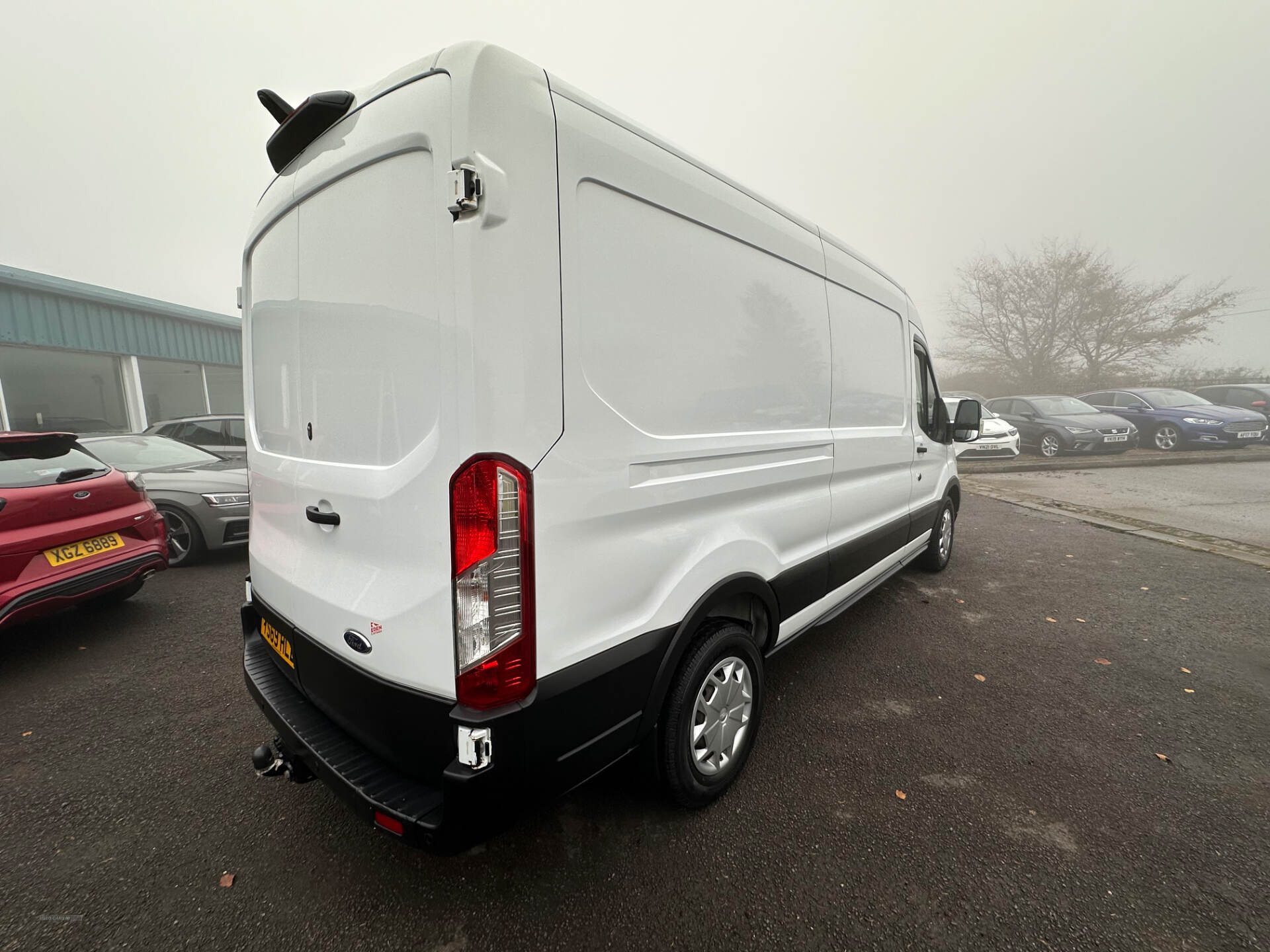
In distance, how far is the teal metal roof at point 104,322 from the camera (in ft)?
31.5

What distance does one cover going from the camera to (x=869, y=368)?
118 inches

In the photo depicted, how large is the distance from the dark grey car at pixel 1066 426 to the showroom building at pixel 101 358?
55.6 ft

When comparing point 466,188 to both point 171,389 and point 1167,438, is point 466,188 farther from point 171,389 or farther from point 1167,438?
point 1167,438

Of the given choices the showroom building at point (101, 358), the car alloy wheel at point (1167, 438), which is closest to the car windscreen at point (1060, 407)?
the car alloy wheel at point (1167, 438)

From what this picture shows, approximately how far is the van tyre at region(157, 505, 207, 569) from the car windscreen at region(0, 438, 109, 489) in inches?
52.4

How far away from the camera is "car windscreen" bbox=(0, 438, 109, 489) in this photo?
9.86 feet

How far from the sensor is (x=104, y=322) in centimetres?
1093

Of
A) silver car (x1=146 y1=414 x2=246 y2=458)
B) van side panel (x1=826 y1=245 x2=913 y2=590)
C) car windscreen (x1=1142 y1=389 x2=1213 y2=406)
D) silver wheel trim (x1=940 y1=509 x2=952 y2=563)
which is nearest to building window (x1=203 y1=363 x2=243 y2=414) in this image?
silver car (x1=146 y1=414 x2=246 y2=458)

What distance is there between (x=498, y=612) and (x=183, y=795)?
1798 millimetres

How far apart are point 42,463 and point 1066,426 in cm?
1650

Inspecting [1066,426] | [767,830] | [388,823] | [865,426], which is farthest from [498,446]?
[1066,426]

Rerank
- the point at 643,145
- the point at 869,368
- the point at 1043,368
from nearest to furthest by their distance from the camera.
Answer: the point at 643,145
the point at 869,368
the point at 1043,368

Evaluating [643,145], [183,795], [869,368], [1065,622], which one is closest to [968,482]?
[1065,622]

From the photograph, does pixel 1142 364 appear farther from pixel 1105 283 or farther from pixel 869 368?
pixel 869 368
